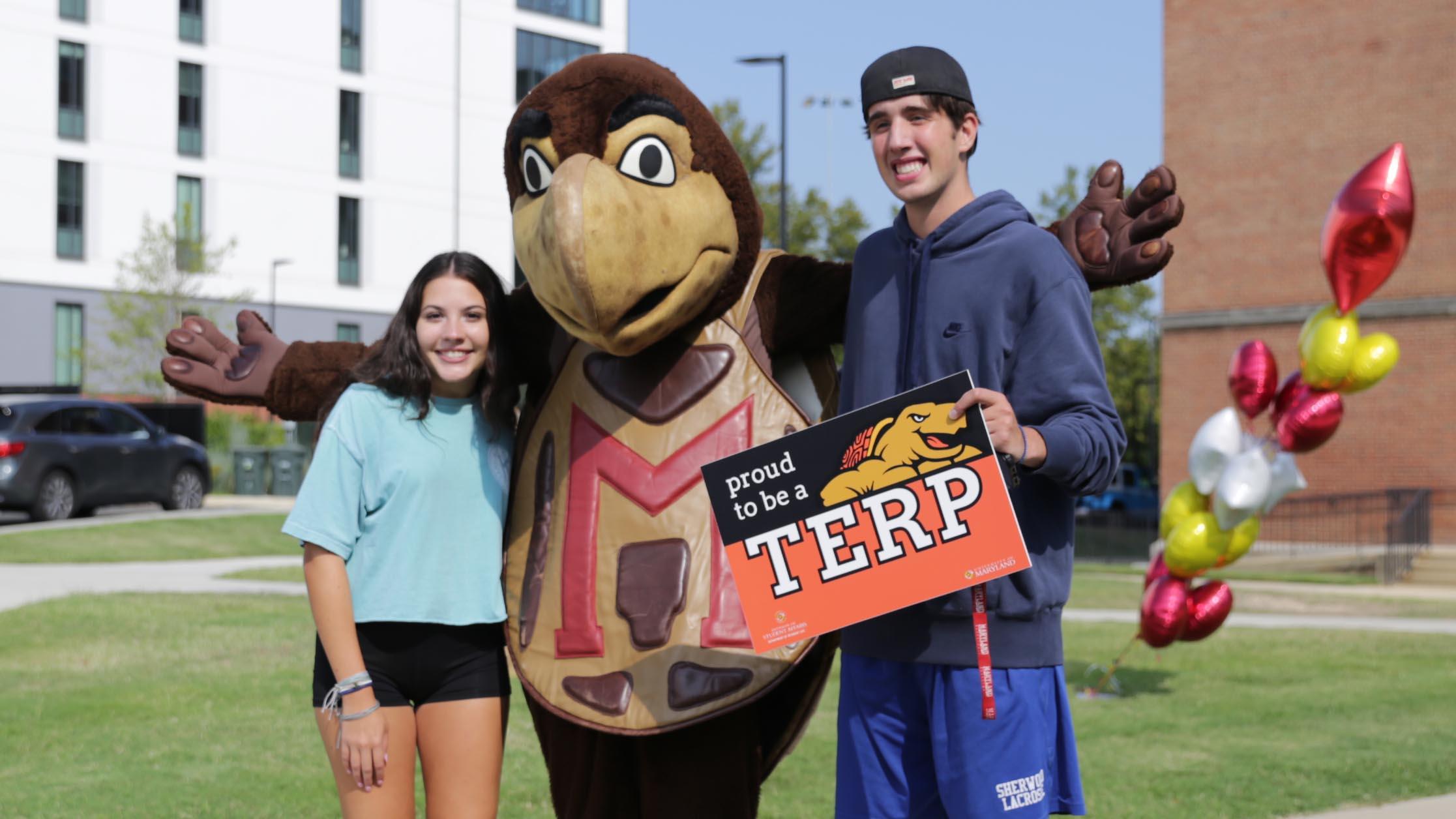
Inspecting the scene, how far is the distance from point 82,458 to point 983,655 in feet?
57.7

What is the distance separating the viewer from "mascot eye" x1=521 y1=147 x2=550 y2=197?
356 centimetres

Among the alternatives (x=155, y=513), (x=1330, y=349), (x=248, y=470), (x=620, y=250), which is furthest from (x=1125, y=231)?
(x=248, y=470)

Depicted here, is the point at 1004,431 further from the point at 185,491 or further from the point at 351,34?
the point at 351,34

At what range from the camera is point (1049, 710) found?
286 cm

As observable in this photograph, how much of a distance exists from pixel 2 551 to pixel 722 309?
13732 millimetres

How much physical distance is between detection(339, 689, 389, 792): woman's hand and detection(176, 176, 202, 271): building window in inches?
1167

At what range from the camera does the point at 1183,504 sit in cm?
790

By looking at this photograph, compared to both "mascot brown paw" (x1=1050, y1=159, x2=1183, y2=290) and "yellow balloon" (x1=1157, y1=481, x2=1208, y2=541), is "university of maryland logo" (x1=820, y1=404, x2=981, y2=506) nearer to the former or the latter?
"mascot brown paw" (x1=1050, y1=159, x2=1183, y2=290)

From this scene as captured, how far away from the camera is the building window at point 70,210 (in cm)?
3209

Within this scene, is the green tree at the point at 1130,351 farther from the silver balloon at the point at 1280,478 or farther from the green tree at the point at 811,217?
the silver balloon at the point at 1280,478

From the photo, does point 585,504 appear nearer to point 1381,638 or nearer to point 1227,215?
point 1381,638

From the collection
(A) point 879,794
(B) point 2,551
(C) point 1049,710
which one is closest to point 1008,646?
(C) point 1049,710

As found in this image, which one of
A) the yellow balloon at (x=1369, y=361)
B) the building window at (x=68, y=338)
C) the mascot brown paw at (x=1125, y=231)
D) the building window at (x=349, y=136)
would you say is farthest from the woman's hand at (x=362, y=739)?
the building window at (x=349, y=136)

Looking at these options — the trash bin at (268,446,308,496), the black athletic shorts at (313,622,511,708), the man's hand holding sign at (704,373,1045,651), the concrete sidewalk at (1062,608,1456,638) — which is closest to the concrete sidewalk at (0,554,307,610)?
the concrete sidewalk at (1062,608,1456,638)
